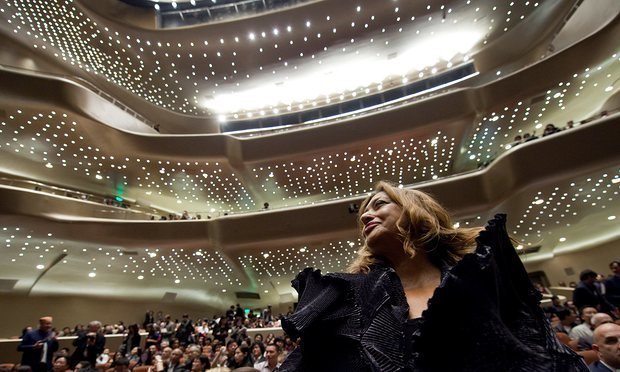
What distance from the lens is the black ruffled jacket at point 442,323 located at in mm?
600

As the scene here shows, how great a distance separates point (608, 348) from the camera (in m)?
2.95

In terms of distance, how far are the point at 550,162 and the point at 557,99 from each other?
5.61 metres

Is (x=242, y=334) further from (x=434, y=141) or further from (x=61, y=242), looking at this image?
(x=434, y=141)

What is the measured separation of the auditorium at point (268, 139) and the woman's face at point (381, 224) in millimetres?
12587

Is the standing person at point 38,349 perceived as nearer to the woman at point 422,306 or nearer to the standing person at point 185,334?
the standing person at point 185,334

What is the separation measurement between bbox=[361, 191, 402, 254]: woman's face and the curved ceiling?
44.4 feet

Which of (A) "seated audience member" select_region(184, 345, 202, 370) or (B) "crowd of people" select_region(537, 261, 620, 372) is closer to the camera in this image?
(B) "crowd of people" select_region(537, 261, 620, 372)

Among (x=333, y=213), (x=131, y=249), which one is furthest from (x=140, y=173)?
(x=333, y=213)

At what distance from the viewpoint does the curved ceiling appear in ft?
44.7

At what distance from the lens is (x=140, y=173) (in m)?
18.3

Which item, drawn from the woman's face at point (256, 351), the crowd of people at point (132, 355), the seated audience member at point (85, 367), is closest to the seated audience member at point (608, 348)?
the crowd of people at point (132, 355)

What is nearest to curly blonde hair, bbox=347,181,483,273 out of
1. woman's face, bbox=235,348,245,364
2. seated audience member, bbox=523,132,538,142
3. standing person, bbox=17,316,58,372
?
woman's face, bbox=235,348,245,364

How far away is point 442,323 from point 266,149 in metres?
17.4

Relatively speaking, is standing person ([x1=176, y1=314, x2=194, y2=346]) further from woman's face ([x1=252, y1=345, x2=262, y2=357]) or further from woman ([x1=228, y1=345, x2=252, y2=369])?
woman ([x1=228, y1=345, x2=252, y2=369])
